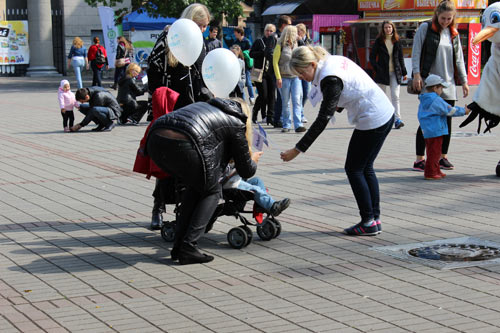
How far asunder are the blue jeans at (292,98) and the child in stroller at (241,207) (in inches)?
290

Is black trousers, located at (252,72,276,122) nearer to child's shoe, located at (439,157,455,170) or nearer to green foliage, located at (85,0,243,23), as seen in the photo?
child's shoe, located at (439,157,455,170)

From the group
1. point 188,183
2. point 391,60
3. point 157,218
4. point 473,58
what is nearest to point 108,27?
point 473,58

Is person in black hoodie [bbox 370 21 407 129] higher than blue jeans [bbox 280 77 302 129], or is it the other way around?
person in black hoodie [bbox 370 21 407 129]

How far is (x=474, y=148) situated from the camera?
458 inches

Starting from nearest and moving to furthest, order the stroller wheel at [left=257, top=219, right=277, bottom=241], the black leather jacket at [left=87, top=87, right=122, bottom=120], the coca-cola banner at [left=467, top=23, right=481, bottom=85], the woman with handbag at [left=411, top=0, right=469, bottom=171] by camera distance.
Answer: the stroller wheel at [left=257, top=219, right=277, bottom=241], the woman with handbag at [left=411, top=0, right=469, bottom=171], the black leather jacket at [left=87, top=87, right=122, bottom=120], the coca-cola banner at [left=467, top=23, right=481, bottom=85]

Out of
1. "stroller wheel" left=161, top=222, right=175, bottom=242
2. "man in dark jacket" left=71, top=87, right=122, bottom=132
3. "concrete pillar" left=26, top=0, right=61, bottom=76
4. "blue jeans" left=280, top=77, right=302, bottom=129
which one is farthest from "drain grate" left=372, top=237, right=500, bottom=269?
"concrete pillar" left=26, top=0, right=61, bottom=76

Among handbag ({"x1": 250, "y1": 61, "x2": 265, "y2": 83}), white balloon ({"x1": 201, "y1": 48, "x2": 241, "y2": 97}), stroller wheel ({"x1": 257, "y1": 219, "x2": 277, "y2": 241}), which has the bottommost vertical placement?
stroller wheel ({"x1": 257, "y1": 219, "x2": 277, "y2": 241})

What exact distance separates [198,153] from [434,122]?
437 centimetres

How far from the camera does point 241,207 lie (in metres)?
6.33

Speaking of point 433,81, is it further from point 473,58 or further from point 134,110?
point 473,58

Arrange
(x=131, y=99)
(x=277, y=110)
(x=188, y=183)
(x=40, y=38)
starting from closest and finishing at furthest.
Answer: (x=188, y=183), (x=277, y=110), (x=131, y=99), (x=40, y=38)

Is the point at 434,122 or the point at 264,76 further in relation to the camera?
the point at 264,76

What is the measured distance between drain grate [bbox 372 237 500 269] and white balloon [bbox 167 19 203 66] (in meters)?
2.07

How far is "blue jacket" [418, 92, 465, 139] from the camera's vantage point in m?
9.05
